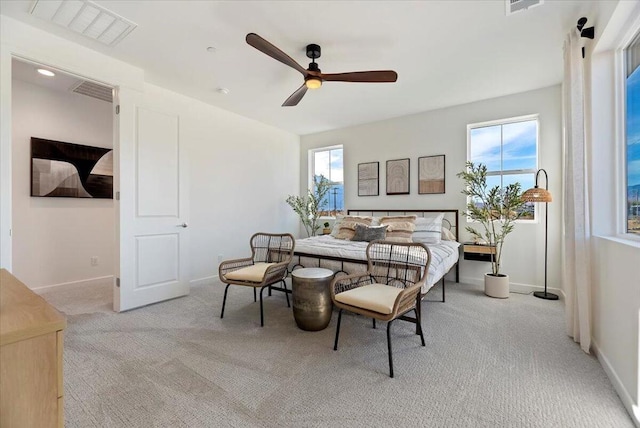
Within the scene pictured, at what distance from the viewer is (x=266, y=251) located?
11.8 ft

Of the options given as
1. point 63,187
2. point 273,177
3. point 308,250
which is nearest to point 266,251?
point 308,250

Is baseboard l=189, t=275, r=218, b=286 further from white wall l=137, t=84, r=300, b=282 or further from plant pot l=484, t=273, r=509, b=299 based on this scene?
plant pot l=484, t=273, r=509, b=299

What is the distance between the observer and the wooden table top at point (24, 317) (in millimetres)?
669

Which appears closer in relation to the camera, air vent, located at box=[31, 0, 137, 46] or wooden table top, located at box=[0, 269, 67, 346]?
wooden table top, located at box=[0, 269, 67, 346]

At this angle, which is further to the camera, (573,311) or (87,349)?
(573,311)

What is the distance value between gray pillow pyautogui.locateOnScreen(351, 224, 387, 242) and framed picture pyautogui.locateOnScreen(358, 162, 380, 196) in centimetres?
139

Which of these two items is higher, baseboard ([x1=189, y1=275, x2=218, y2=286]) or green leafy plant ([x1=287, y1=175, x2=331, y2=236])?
green leafy plant ([x1=287, y1=175, x2=331, y2=236])

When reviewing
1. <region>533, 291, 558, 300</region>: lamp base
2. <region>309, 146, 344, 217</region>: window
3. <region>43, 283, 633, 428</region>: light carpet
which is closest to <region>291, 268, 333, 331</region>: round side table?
<region>43, 283, 633, 428</region>: light carpet

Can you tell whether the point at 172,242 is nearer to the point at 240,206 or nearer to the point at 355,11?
the point at 240,206

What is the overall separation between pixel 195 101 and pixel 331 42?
249 cm

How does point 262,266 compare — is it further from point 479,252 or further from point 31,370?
point 479,252

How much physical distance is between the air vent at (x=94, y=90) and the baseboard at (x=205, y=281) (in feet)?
9.31

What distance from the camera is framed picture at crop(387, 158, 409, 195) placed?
488cm

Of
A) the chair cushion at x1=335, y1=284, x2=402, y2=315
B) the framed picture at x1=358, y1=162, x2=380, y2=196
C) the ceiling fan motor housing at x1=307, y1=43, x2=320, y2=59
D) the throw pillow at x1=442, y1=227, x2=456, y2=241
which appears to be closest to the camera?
the chair cushion at x1=335, y1=284, x2=402, y2=315
